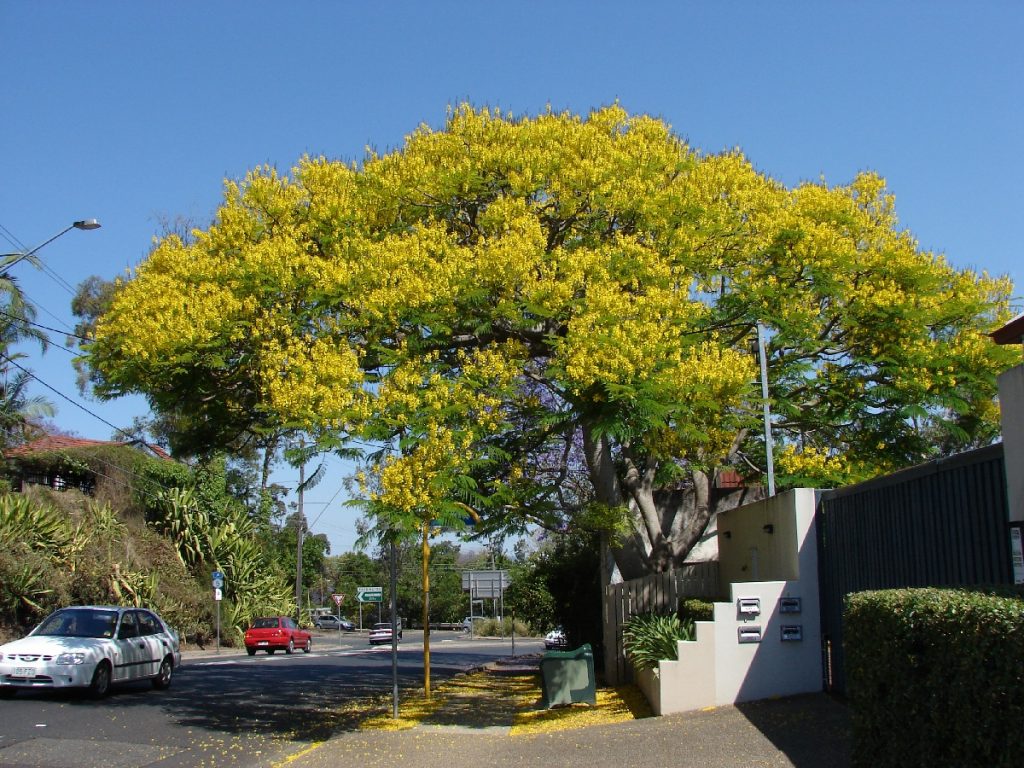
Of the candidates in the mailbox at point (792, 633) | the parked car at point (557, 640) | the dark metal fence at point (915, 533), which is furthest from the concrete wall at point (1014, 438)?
the parked car at point (557, 640)

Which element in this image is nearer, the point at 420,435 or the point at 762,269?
the point at 420,435

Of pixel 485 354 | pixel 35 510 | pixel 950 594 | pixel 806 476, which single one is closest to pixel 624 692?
pixel 806 476

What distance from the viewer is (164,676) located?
1844cm

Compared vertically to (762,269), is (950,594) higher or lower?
lower

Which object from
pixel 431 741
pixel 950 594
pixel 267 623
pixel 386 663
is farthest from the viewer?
pixel 267 623

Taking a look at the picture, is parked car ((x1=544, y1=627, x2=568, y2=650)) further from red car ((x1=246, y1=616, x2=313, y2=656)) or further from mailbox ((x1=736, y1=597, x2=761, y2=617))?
mailbox ((x1=736, y1=597, x2=761, y2=617))

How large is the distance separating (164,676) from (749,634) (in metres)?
11.6

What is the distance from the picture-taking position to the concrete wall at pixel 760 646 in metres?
11.6

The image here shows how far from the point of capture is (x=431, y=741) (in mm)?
11984

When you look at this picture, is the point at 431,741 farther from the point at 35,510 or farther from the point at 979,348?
the point at 35,510

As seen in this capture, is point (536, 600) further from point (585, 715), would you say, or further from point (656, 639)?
point (656, 639)

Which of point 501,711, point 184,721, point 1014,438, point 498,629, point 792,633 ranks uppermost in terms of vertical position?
point 1014,438

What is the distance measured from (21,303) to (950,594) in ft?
109

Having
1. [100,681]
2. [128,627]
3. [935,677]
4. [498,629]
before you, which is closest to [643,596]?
[100,681]
